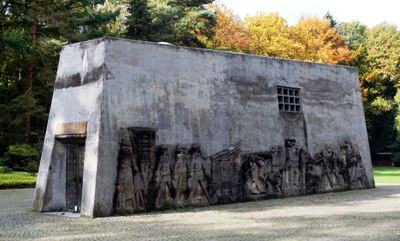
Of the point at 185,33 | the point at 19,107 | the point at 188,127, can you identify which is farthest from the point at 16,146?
the point at 188,127

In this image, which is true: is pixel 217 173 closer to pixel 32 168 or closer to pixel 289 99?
pixel 289 99

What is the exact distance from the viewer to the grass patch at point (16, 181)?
894 inches

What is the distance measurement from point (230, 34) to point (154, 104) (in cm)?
2727

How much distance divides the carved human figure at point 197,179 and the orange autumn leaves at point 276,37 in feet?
79.5

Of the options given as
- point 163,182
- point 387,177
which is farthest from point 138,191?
point 387,177

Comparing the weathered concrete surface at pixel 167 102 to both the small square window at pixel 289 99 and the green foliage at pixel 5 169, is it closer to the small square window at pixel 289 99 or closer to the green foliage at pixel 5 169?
the small square window at pixel 289 99

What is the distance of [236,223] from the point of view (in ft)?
36.8

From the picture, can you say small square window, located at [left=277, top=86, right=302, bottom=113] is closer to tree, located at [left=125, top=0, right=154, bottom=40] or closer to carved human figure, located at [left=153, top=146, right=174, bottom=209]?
carved human figure, located at [left=153, top=146, right=174, bottom=209]

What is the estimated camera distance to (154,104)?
46.2 ft

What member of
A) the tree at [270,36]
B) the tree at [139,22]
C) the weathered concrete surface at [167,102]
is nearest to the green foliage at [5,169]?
the tree at [139,22]

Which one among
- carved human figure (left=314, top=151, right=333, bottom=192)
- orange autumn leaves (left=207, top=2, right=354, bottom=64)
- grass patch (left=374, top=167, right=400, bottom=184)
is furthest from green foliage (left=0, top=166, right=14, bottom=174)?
grass patch (left=374, top=167, right=400, bottom=184)

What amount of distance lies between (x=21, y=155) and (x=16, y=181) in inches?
210

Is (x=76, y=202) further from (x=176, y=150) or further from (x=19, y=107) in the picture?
(x=19, y=107)

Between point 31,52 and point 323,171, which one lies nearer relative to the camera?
point 323,171
